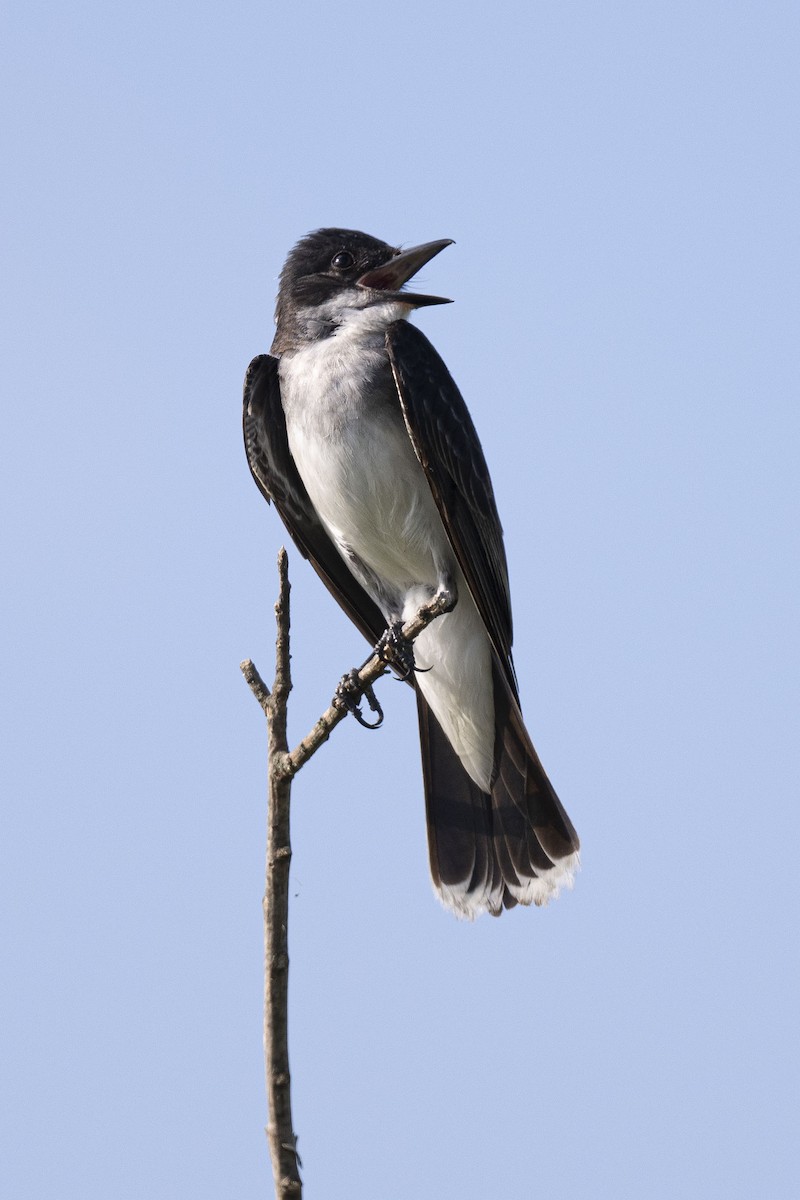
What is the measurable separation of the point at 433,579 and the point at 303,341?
1.29m

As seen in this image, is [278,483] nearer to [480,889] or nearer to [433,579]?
[433,579]

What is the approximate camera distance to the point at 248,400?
6625 millimetres

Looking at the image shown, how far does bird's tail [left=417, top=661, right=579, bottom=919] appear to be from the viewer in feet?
20.9

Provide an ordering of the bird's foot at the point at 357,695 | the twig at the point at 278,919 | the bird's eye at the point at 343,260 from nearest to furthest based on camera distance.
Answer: the twig at the point at 278,919
the bird's foot at the point at 357,695
the bird's eye at the point at 343,260

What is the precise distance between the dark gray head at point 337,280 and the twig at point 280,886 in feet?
8.51

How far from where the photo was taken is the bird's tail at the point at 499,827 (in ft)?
20.9

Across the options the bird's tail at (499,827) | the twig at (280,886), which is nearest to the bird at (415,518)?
the bird's tail at (499,827)

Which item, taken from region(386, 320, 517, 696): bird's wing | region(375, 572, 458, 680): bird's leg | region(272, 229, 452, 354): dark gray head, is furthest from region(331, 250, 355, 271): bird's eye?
region(375, 572, 458, 680): bird's leg

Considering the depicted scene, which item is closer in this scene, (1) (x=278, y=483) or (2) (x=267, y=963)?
(2) (x=267, y=963)

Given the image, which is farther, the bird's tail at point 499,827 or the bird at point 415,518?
the bird's tail at point 499,827

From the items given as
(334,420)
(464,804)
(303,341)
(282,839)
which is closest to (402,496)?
(334,420)

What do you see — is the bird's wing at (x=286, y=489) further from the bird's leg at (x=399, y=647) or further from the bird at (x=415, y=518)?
the bird's leg at (x=399, y=647)

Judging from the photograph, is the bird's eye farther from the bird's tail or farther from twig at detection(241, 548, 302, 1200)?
twig at detection(241, 548, 302, 1200)

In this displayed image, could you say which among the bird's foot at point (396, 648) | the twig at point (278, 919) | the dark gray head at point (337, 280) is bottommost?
the twig at point (278, 919)
